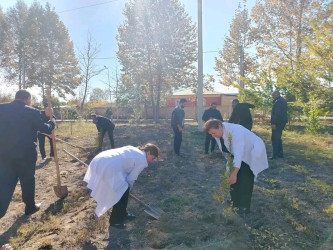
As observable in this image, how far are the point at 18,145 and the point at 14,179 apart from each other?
19.4 inches

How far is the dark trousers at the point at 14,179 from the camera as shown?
148 inches

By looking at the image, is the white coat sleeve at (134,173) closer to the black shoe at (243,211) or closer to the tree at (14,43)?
the black shoe at (243,211)

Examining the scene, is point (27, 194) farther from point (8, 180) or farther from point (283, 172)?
point (283, 172)

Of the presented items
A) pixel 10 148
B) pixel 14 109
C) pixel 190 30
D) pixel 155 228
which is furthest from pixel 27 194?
pixel 190 30

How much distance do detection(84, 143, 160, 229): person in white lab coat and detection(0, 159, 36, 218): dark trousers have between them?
3.71 ft

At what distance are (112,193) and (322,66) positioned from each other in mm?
5512

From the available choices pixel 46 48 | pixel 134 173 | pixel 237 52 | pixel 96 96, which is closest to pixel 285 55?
pixel 237 52

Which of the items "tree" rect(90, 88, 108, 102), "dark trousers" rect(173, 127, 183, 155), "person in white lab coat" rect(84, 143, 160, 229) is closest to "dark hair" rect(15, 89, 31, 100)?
"person in white lab coat" rect(84, 143, 160, 229)

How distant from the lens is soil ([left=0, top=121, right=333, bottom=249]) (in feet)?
10.4

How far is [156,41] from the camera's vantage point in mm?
19234

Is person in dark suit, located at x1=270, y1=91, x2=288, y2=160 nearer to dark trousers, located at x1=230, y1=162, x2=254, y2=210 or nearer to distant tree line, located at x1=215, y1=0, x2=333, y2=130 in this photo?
distant tree line, located at x1=215, y1=0, x2=333, y2=130

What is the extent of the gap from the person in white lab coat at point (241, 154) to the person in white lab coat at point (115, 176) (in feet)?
2.92

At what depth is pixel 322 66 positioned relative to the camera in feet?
20.4

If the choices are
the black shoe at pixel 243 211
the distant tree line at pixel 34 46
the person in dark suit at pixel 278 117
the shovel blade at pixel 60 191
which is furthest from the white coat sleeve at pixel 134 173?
the distant tree line at pixel 34 46
